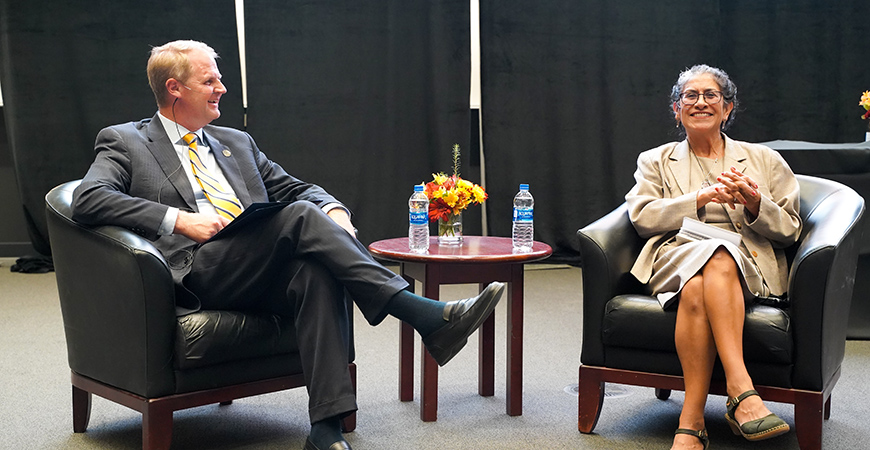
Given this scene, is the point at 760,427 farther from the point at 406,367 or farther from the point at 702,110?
the point at 406,367

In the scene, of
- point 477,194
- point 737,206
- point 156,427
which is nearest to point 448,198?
point 477,194

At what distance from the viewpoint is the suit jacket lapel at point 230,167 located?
2.60m

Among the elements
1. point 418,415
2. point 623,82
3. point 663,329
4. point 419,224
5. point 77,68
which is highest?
point 77,68

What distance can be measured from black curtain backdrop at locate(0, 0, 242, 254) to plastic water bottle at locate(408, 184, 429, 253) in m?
2.70

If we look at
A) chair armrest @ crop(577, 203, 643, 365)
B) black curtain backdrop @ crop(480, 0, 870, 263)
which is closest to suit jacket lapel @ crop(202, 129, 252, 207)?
chair armrest @ crop(577, 203, 643, 365)

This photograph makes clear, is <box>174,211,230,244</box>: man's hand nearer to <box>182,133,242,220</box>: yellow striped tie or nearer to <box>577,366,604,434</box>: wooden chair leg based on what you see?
<box>182,133,242,220</box>: yellow striped tie

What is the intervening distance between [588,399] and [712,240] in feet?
1.86

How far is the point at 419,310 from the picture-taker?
2.18 m

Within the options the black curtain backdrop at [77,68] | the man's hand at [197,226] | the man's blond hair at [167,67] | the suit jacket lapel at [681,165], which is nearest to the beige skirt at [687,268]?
the suit jacket lapel at [681,165]

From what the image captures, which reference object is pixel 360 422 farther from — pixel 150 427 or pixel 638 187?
pixel 638 187

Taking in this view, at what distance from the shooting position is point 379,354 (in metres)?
3.39

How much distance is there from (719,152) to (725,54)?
3.10 meters

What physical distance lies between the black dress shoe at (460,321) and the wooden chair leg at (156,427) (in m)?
0.67

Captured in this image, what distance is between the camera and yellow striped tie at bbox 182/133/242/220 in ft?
8.27
